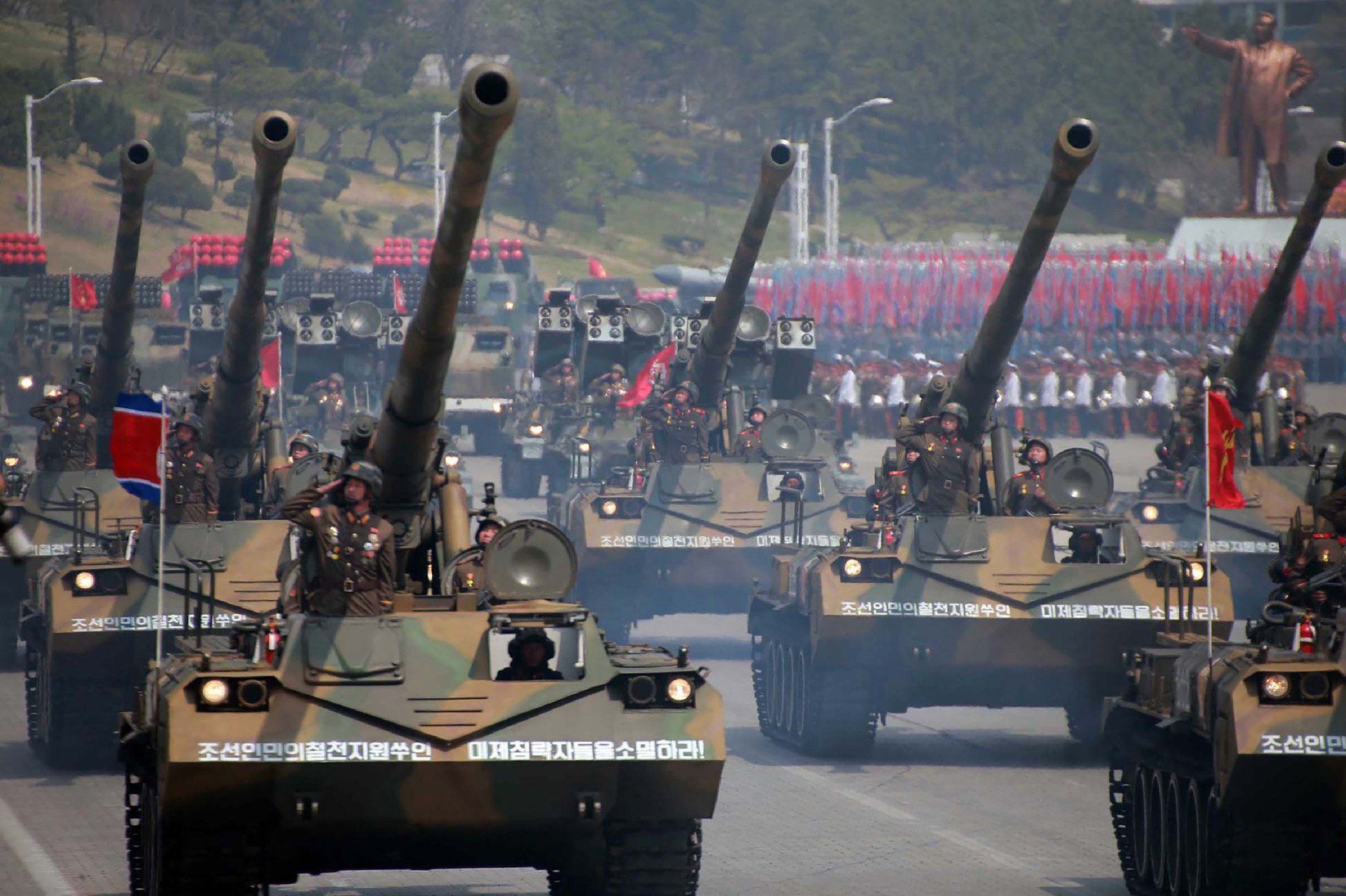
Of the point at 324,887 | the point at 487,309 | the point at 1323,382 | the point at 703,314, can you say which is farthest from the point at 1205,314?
the point at 324,887

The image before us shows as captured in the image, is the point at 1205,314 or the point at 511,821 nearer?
the point at 511,821

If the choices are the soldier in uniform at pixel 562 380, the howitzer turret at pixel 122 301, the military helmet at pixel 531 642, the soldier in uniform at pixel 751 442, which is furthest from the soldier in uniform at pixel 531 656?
the soldier in uniform at pixel 562 380

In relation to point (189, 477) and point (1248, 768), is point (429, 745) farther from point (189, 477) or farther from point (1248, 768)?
point (189, 477)

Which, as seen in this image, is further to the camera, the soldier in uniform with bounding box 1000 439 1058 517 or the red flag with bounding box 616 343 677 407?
the red flag with bounding box 616 343 677 407

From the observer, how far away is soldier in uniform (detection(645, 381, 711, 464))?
91.5 feet

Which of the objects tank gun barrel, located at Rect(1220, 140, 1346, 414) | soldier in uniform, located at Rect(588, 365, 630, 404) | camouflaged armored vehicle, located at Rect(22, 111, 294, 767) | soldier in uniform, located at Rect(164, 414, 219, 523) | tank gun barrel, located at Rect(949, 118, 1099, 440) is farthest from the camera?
soldier in uniform, located at Rect(588, 365, 630, 404)

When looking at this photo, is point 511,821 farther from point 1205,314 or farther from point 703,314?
point 1205,314

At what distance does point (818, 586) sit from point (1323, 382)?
42712 mm

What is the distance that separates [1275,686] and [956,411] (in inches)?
318

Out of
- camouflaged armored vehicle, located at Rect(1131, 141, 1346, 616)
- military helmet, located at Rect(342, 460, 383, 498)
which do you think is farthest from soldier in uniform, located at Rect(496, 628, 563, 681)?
camouflaged armored vehicle, located at Rect(1131, 141, 1346, 616)

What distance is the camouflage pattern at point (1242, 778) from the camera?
40.3 ft

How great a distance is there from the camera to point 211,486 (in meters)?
20.1

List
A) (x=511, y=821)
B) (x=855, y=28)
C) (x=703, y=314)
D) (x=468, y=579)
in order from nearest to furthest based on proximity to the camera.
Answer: (x=511, y=821), (x=468, y=579), (x=703, y=314), (x=855, y=28)

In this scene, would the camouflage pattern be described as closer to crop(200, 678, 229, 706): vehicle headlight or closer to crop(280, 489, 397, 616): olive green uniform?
crop(280, 489, 397, 616): olive green uniform
